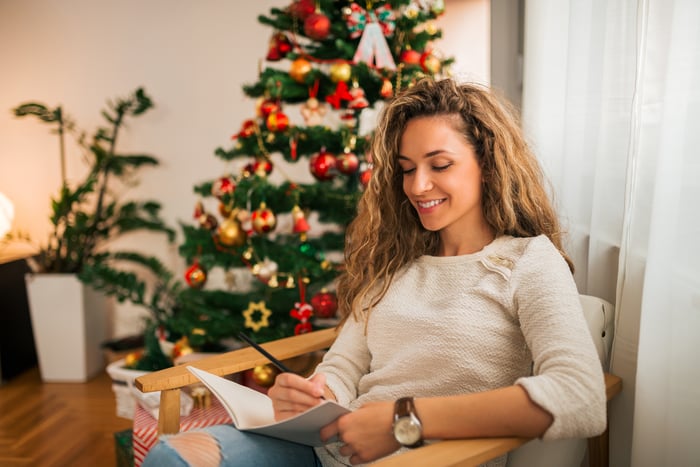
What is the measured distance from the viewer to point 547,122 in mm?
1567

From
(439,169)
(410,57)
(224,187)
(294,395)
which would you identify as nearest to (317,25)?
(410,57)

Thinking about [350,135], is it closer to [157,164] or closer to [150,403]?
[150,403]

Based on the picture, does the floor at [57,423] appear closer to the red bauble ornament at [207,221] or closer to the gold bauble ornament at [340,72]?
the red bauble ornament at [207,221]

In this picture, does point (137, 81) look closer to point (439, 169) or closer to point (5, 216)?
point (5, 216)

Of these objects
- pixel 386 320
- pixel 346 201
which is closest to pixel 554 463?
pixel 386 320

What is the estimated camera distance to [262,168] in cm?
196

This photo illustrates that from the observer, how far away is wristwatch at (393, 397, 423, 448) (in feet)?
3.32

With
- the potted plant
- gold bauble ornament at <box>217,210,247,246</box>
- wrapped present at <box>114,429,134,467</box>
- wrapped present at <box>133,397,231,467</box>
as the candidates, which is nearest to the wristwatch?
wrapped present at <box>133,397,231,467</box>

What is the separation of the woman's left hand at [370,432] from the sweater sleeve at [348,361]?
0.27 meters

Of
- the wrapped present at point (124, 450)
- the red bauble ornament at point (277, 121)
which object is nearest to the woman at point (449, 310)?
the red bauble ornament at point (277, 121)

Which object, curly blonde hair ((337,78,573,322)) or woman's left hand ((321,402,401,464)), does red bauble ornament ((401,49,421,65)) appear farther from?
woman's left hand ((321,402,401,464))

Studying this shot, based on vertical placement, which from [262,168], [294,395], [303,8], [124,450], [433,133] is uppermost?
[303,8]

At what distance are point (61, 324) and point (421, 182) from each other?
2488 millimetres

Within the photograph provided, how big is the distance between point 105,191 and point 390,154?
2.44 metres
